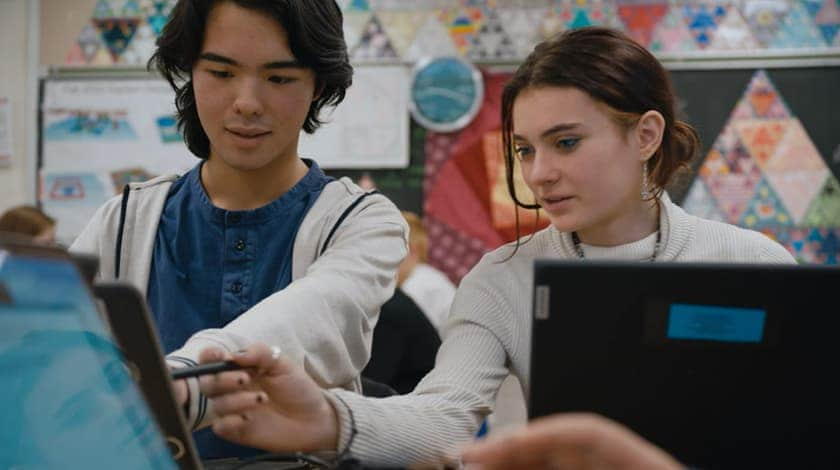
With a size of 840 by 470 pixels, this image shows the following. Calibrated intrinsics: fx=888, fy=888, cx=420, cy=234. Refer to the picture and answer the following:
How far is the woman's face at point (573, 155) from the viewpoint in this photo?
126cm

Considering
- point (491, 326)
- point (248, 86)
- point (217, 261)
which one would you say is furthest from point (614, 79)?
point (217, 261)

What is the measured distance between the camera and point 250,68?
1.18m

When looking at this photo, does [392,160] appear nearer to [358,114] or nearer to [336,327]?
[358,114]

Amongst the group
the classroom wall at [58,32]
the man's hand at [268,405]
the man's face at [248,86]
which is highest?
the classroom wall at [58,32]

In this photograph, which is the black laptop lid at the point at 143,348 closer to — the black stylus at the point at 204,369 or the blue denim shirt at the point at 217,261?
the black stylus at the point at 204,369

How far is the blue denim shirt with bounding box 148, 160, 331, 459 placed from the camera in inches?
48.8

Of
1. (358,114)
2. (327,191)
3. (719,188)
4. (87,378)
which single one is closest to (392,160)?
(358,114)

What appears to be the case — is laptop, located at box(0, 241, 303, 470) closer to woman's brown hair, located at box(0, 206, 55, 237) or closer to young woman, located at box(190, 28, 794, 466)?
young woman, located at box(190, 28, 794, 466)

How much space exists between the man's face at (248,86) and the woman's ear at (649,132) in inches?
19.4

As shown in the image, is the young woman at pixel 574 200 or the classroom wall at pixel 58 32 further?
the classroom wall at pixel 58 32

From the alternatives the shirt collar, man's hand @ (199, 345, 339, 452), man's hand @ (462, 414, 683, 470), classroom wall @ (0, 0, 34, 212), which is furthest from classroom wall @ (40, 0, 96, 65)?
man's hand @ (462, 414, 683, 470)

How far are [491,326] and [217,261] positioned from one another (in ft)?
1.33

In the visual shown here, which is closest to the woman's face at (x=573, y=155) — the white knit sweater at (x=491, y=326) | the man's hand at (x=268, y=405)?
the white knit sweater at (x=491, y=326)

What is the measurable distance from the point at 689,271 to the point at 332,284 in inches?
19.8
